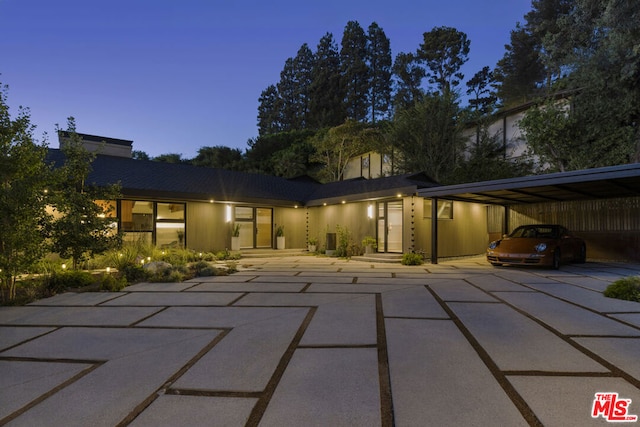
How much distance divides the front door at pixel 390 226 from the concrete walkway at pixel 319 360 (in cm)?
675

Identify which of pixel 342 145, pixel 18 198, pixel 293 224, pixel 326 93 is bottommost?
pixel 293 224

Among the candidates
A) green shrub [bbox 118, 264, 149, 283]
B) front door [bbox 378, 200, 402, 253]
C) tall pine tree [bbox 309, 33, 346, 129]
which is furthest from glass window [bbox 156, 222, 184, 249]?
tall pine tree [bbox 309, 33, 346, 129]

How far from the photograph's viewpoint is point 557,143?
14.5 m

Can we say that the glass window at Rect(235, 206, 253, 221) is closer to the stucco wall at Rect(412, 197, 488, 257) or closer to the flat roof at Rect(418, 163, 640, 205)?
the stucco wall at Rect(412, 197, 488, 257)

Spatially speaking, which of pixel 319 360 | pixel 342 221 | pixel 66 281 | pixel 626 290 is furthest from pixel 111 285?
pixel 342 221

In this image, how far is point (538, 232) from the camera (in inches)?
385

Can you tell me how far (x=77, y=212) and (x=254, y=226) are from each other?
7.66m

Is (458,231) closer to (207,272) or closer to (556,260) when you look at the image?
(556,260)

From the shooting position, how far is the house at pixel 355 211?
11.1 meters

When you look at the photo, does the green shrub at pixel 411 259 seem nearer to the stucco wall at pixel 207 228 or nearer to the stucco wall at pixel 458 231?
the stucco wall at pixel 458 231

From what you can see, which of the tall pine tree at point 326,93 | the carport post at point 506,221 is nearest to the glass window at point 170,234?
the carport post at point 506,221

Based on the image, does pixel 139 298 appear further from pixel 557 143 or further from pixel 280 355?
pixel 557 143

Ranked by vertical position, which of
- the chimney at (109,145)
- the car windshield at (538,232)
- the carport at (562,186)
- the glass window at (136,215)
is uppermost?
the chimney at (109,145)

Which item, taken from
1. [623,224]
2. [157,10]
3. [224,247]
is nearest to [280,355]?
[224,247]
